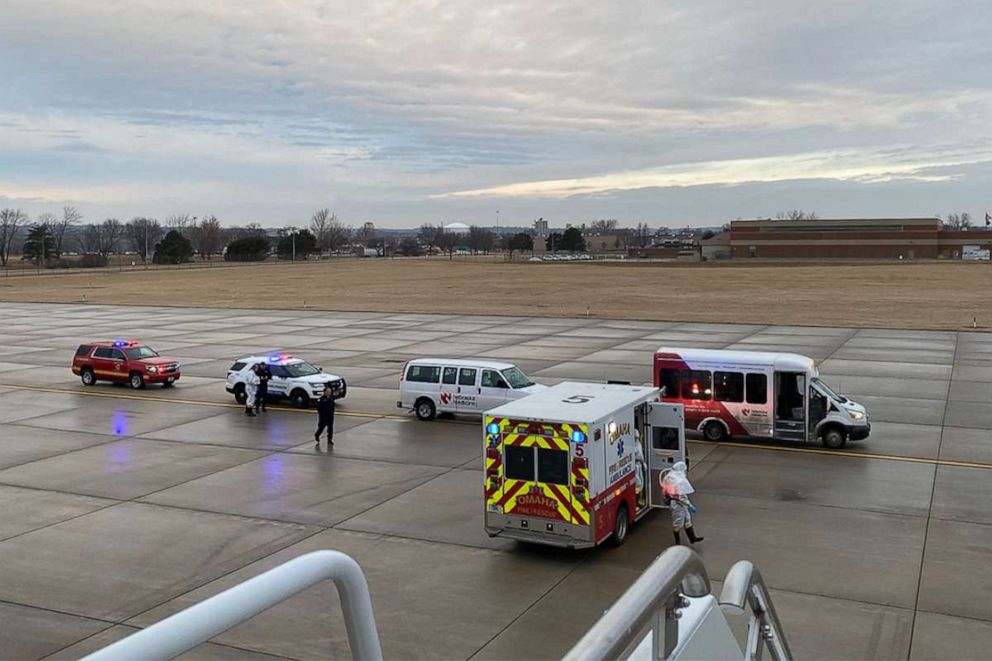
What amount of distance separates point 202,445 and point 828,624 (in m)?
15.9

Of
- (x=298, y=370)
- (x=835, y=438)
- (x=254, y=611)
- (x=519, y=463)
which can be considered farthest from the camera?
(x=298, y=370)

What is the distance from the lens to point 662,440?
16.8 m

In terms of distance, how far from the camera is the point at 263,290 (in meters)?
89.6

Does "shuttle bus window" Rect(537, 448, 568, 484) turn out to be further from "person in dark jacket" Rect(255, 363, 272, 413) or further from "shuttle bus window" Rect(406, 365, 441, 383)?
"person in dark jacket" Rect(255, 363, 272, 413)

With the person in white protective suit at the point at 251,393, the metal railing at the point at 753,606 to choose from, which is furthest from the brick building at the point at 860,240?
the metal railing at the point at 753,606

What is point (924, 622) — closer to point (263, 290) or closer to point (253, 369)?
point (253, 369)

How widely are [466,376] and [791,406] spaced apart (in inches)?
345

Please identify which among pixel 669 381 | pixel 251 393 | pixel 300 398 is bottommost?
pixel 300 398

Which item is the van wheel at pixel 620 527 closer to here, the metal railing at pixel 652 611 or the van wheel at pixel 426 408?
the van wheel at pixel 426 408

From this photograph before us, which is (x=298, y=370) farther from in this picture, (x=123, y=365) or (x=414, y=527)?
(x=414, y=527)

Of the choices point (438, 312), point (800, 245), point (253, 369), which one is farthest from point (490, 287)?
point (800, 245)

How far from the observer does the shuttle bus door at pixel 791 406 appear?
2220cm

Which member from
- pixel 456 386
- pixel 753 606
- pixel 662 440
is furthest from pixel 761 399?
pixel 753 606

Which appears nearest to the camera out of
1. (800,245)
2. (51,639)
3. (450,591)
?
(51,639)
